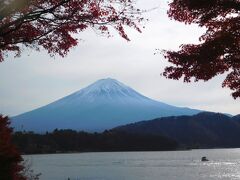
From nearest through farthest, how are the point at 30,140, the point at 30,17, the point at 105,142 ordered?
the point at 30,17 < the point at 30,140 < the point at 105,142

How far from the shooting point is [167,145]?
178375 mm

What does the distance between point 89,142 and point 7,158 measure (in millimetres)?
156067

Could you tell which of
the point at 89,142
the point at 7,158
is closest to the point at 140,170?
the point at 89,142

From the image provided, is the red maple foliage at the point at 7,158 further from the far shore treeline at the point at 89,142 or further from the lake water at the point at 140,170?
the far shore treeline at the point at 89,142

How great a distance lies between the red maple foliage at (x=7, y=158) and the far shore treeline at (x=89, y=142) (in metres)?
133

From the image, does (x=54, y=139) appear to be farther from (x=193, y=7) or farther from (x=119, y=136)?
(x=193, y=7)

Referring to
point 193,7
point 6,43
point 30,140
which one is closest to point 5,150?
point 6,43

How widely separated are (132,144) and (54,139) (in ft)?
104

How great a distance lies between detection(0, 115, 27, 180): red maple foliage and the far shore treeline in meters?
133

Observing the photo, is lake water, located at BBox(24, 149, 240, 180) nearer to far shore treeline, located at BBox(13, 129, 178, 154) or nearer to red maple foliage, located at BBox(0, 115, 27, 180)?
red maple foliage, located at BBox(0, 115, 27, 180)

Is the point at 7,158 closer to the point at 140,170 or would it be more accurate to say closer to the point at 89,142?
the point at 140,170

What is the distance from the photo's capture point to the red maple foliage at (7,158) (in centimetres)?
1398

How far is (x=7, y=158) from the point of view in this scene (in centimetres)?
1398

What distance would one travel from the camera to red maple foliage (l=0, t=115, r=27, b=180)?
13984 mm
